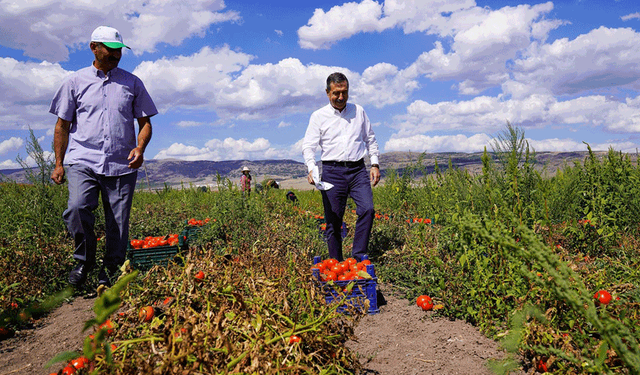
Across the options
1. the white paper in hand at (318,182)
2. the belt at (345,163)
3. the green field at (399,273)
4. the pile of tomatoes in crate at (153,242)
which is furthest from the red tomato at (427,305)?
the pile of tomatoes in crate at (153,242)

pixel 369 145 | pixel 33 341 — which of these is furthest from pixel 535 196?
pixel 33 341

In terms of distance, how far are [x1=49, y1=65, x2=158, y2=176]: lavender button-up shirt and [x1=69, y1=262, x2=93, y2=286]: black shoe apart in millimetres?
923

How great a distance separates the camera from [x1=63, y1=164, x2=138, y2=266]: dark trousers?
3.80 m

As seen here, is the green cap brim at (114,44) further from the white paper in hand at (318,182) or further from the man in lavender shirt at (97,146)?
the white paper in hand at (318,182)

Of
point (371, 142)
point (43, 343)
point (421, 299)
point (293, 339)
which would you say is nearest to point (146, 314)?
point (293, 339)

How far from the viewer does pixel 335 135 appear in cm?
445

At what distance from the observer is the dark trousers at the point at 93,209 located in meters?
3.80

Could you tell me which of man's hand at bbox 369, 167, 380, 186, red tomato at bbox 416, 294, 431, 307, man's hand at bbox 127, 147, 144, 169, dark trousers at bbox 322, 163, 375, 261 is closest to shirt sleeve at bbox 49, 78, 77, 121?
man's hand at bbox 127, 147, 144, 169

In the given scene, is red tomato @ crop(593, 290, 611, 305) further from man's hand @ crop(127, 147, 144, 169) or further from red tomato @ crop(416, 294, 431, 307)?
man's hand @ crop(127, 147, 144, 169)

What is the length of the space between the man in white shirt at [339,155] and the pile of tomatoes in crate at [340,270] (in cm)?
67

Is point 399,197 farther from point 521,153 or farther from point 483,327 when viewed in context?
point 483,327

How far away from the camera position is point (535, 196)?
4.33 metres

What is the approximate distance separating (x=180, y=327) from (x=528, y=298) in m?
2.01

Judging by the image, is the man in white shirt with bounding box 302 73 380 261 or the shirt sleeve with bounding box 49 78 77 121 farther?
the man in white shirt with bounding box 302 73 380 261
